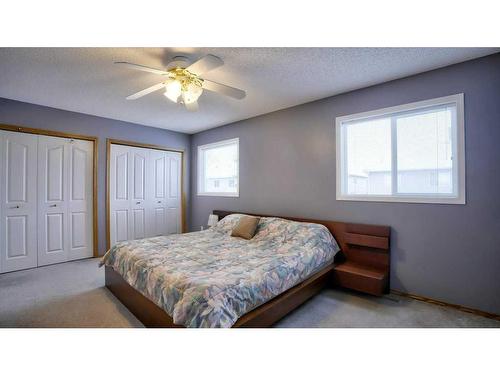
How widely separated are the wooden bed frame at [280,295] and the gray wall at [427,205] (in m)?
0.13

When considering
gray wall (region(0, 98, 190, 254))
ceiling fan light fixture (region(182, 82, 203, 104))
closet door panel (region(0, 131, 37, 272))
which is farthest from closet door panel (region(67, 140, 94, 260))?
ceiling fan light fixture (region(182, 82, 203, 104))

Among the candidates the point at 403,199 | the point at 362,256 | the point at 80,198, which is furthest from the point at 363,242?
the point at 80,198

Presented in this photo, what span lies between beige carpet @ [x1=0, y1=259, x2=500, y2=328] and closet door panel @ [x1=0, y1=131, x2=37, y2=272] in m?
0.60

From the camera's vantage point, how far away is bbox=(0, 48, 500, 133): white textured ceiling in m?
2.05

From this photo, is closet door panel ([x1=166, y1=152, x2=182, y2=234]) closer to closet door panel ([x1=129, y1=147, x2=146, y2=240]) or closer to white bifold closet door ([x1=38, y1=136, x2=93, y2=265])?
closet door panel ([x1=129, y1=147, x2=146, y2=240])

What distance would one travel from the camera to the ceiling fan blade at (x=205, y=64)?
179 centimetres

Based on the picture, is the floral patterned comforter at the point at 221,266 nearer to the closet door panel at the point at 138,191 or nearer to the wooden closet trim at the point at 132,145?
the wooden closet trim at the point at 132,145

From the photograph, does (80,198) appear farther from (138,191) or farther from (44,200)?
(138,191)

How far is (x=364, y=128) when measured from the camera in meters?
2.90

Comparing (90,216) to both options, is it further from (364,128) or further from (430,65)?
(430,65)

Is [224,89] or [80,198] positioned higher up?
[224,89]

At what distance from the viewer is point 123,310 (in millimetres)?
2184

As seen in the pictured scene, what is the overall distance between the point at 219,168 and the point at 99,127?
2.18m
